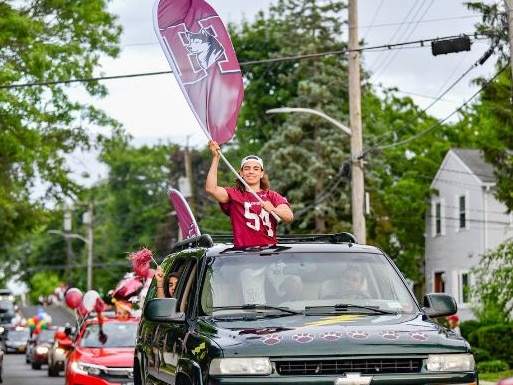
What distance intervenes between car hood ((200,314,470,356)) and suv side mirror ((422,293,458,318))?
0.62 metres

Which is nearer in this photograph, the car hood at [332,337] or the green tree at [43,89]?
the car hood at [332,337]

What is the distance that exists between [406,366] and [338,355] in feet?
1.55

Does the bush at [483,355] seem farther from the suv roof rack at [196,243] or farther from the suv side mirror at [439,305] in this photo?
the suv side mirror at [439,305]

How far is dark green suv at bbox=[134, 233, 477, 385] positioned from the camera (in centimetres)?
821

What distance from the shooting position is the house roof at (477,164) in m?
47.7

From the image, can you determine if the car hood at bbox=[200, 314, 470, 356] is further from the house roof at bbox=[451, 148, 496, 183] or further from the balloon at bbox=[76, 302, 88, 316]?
the house roof at bbox=[451, 148, 496, 183]

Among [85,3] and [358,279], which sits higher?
[85,3]

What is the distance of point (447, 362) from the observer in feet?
27.4

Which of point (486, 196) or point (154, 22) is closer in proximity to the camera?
point (154, 22)

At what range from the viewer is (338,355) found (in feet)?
26.9

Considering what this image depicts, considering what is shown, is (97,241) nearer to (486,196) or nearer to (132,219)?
(132,219)

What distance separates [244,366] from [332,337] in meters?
0.61

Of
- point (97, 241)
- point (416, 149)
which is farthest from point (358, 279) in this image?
point (97, 241)

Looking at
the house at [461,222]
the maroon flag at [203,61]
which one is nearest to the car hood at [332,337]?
the maroon flag at [203,61]
